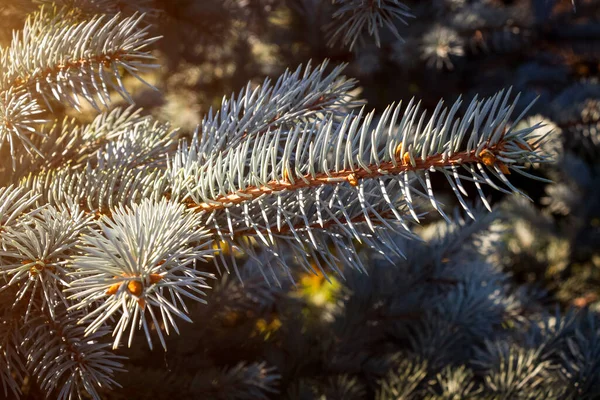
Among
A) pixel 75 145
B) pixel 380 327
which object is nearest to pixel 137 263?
pixel 75 145

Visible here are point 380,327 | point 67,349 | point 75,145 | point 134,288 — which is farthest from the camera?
point 380,327

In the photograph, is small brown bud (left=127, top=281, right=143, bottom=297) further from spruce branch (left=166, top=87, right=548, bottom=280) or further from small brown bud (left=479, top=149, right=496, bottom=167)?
small brown bud (left=479, top=149, right=496, bottom=167)

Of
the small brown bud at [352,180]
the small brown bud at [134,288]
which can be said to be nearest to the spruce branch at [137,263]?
the small brown bud at [134,288]

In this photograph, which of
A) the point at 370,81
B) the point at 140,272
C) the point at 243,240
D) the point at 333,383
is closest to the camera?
the point at 140,272

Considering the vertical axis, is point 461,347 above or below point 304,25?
below

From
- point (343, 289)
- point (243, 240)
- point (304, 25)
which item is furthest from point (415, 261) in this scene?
point (304, 25)

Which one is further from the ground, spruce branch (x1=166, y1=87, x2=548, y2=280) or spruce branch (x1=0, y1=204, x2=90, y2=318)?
spruce branch (x1=0, y1=204, x2=90, y2=318)

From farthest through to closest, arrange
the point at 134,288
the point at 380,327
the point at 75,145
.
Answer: the point at 380,327, the point at 75,145, the point at 134,288

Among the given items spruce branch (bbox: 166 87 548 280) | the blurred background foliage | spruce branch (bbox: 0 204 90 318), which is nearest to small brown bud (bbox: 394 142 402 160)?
spruce branch (bbox: 166 87 548 280)

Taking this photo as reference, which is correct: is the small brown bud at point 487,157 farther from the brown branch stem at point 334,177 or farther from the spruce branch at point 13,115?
the spruce branch at point 13,115

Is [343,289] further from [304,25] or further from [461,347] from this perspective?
[304,25]

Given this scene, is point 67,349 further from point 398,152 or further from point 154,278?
point 398,152
